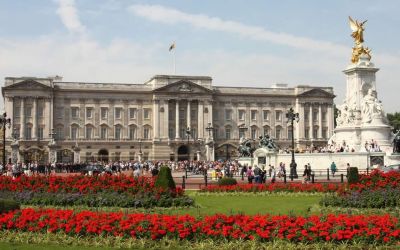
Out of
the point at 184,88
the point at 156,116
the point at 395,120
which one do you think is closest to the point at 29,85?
the point at 156,116

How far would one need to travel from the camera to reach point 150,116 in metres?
92.1

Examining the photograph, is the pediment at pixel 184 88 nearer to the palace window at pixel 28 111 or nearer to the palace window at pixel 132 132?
the palace window at pixel 132 132

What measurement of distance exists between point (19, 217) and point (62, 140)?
75.9 metres

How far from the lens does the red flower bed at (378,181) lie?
18.4 m

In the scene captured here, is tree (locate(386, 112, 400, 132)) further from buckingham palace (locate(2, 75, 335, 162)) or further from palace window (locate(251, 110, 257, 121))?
palace window (locate(251, 110, 257, 121))

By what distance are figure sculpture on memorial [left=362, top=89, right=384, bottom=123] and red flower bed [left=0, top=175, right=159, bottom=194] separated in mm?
23716

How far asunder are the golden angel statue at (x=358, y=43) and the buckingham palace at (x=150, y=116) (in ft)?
143

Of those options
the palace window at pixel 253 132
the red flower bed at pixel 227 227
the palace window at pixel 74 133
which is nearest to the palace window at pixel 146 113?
the palace window at pixel 74 133

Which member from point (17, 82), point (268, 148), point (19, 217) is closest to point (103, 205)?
point (19, 217)

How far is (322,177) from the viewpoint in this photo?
37906 millimetres

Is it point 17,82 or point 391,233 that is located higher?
point 17,82

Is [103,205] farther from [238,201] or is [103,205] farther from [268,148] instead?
[268,148]

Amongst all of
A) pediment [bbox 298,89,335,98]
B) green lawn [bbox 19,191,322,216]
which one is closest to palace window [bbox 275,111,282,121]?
pediment [bbox 298,89,335,98]

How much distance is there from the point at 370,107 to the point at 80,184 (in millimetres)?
25451
